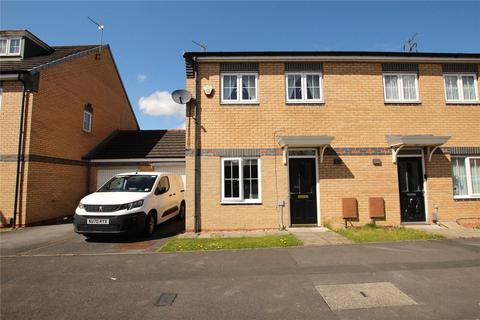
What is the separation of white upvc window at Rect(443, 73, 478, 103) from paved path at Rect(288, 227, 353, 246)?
670cm

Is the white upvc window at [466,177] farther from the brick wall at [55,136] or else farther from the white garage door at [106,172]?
the brick wall at [55,136]

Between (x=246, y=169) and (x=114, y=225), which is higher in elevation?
(x=246, y=169)

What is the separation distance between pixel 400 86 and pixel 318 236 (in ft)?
20.5

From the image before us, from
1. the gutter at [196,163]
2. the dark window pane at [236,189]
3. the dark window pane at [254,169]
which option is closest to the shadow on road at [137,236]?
the gutter at [196,163]

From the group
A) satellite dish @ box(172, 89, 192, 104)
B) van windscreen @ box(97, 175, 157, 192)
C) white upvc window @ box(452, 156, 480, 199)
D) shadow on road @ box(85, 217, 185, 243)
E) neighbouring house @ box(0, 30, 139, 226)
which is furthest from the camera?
neighbouring house @ box(0, 30, 139, 226)

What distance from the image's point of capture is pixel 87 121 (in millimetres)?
15672

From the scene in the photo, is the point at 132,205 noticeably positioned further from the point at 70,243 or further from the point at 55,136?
Result: the point at 55,136

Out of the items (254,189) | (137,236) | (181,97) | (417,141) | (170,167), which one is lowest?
(137,236)

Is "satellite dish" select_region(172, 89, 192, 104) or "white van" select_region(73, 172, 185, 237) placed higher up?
"satellite dish" select_region(172, 89, 192, 104)

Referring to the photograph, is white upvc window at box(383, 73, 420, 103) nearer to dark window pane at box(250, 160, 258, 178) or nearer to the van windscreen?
dark window pane at box(250, 160, 258, 178)

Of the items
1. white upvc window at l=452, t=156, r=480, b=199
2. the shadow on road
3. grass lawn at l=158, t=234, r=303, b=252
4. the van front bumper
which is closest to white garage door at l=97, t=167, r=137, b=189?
the shadow on road

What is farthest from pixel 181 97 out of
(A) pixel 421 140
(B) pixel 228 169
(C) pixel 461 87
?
(C) pixel 461 87

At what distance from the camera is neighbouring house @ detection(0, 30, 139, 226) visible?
1083cm

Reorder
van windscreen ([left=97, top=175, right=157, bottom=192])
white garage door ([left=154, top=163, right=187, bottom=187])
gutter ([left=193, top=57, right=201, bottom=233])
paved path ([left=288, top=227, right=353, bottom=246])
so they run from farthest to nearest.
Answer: white garage door ([left=154, top=163, right=187, bottom=187])
gutter ([left=193, top=57, right=201, bottom=233])
van windscreen ([left=97, top=175, right=157, bottom=192])
paved path ([left=288, top=227, right=353, bottom=246])
